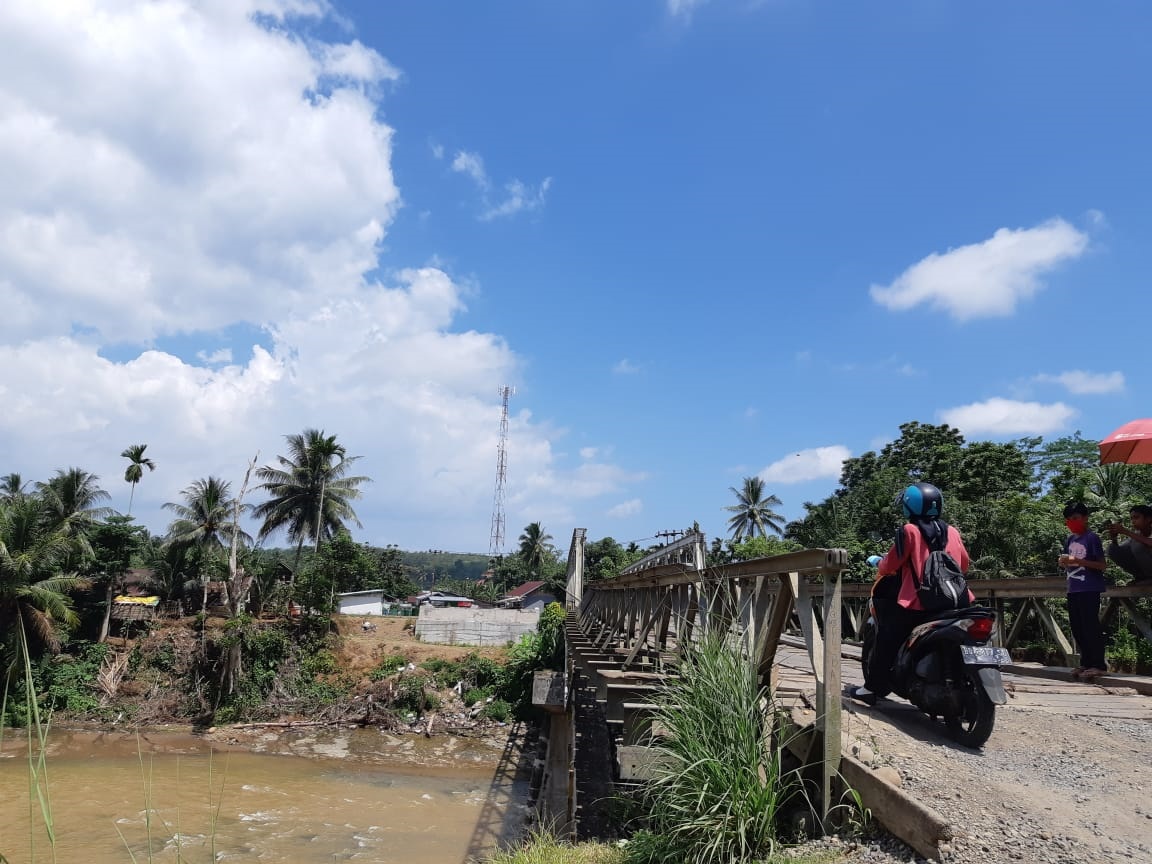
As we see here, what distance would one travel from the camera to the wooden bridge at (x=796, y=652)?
11.4ft

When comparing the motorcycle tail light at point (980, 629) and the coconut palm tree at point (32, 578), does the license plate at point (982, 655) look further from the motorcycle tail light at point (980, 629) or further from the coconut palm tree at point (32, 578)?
the coconut palm tree at point (32, 578)

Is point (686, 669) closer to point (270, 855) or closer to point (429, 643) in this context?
point (270, 855)

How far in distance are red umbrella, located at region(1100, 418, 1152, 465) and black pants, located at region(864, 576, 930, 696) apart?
3184mm

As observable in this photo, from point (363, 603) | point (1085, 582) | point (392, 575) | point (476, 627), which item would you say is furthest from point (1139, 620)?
point (392, 575)

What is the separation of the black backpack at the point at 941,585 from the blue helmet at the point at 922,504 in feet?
0.73

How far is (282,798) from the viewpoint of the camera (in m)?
17.7

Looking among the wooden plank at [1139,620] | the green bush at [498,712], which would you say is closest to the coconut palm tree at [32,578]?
the green bush at [498,712]

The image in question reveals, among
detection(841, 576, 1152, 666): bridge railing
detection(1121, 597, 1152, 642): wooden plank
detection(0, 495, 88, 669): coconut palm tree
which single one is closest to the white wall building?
detection(0, 495, 88, 669): coconut palm tree

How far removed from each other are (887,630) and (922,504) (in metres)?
A: 0.79

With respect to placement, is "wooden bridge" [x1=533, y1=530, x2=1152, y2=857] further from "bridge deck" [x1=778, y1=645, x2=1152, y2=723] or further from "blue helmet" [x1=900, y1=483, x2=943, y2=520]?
"blue helmet" [x1=900, y1=483, x2=943, y2=520]

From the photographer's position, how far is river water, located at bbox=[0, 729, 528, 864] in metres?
14.0

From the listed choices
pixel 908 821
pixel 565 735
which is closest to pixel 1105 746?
pixel 908 821

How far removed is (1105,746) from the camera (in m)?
4.30

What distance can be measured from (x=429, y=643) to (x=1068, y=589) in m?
27.1
